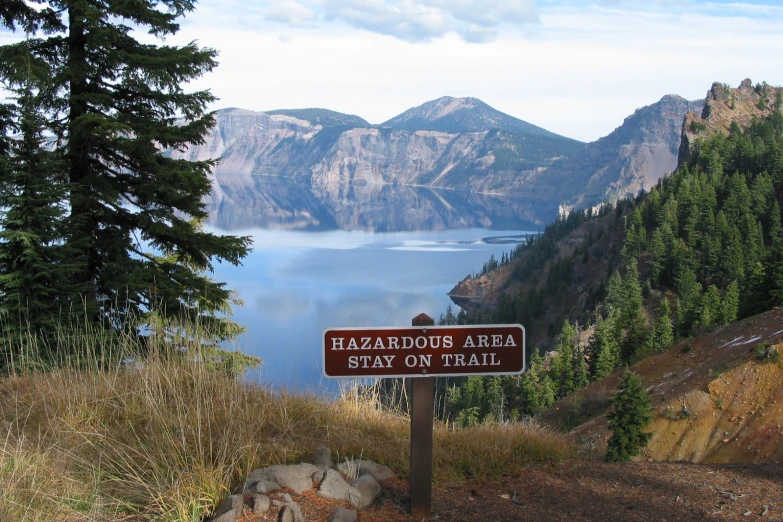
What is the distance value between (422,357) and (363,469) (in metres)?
1.16

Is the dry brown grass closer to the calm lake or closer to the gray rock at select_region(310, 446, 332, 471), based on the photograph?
the gray rock at select_region(310, 446, 332, 471)

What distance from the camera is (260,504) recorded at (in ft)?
14.7

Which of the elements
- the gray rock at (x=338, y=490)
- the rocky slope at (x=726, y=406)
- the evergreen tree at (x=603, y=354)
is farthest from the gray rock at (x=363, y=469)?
the evergreen tree at (x=603, y=354)

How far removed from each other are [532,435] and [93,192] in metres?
7.79

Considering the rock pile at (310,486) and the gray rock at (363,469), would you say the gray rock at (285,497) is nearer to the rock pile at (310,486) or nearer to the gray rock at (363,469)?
the rock pile at (310,486)

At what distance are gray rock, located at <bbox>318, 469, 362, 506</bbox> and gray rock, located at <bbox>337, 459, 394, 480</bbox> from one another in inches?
8.9

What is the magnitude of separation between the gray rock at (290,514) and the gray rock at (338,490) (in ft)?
1.13

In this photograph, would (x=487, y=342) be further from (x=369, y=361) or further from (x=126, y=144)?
(x=126, y=144)

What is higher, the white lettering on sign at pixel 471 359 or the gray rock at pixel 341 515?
the white lettering on sign at pixel 471 359

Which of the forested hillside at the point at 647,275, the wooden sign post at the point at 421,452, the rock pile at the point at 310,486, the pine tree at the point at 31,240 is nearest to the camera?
the rock pile at the point at 310,486

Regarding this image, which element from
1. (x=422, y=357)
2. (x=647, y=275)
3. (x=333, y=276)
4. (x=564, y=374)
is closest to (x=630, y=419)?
(x=422, y=357)

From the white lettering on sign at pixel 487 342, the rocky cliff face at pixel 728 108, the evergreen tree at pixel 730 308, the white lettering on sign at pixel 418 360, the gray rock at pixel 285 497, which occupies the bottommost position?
the evergreen tree at pixel 730 308

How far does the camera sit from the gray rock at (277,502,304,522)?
4431mm

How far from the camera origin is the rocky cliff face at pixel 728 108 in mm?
154750
